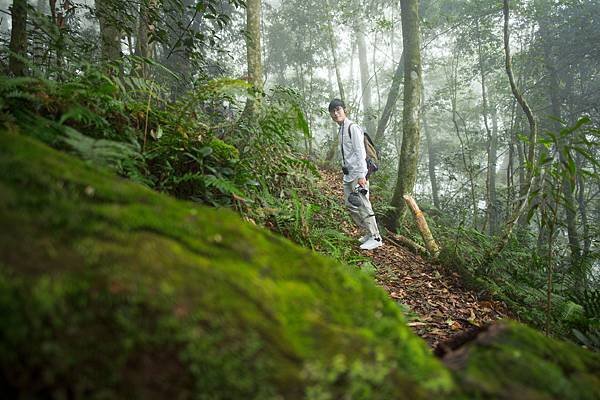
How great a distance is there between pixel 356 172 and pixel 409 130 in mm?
2165

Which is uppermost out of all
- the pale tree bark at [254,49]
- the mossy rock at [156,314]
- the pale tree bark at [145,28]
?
the pale tree bark at [254,49]

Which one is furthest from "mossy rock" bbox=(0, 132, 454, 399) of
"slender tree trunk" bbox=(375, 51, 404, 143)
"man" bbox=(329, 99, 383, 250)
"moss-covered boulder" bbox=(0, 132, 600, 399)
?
"slender tree trunk" bbox=(375, 51, 404, 143)

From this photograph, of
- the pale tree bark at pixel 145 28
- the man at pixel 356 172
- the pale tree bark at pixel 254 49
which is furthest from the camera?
the pale tree bark at pixel 254 49

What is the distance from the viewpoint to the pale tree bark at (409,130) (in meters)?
6.79

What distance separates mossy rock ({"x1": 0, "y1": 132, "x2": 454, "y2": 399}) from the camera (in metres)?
0.74

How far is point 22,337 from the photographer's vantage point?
71 centimetres

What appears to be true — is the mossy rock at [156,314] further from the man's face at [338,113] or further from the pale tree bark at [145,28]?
the man's face at [338,113]

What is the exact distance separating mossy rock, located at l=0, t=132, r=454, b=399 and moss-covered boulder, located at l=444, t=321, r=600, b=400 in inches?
4.5

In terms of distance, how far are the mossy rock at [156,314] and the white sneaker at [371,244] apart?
438 cm

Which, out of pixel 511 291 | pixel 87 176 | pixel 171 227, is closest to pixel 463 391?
pixel 171 227

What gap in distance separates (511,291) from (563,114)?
14.8m

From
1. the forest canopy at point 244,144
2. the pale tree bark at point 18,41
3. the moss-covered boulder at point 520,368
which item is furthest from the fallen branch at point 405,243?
the pale tree bark at point 18,41

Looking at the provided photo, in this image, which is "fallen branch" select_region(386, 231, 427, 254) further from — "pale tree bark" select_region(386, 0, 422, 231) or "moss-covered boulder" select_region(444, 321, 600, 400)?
"moss-covered boulder" select_region(444, 321, 600, 400)

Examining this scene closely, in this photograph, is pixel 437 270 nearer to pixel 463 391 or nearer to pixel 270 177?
pixel 270 177
